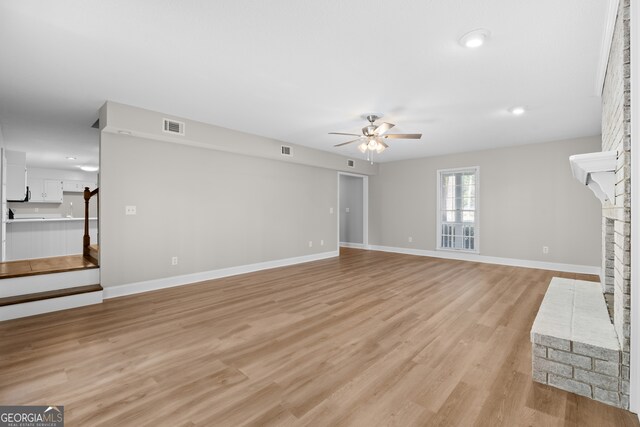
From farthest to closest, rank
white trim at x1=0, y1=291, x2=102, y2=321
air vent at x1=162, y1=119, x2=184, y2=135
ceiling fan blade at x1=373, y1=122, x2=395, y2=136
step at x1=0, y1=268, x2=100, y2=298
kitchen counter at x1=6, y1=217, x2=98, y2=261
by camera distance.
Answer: kitchen counter at x1=6, y1=217, x2=98, y2=261
air vent at x1=162, y1=119, x2=184, y2=135
ceiling fan blade at x1=373, y1=122, x2=395, y2=136
step at x1=0, y1=268, x2=100, y2=298
white trim at x1=0, y1=291, x2=102, y2=321

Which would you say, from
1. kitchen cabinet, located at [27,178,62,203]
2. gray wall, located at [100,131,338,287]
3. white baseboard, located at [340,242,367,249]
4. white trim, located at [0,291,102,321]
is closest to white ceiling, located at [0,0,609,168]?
gray wall, located at [100,131,338,287]

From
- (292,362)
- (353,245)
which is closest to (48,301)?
(292,362)

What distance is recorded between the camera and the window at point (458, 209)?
666 centimetres

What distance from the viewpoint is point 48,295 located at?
3.35 metres

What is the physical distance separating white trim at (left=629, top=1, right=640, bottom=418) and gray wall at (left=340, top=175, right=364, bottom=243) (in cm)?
700

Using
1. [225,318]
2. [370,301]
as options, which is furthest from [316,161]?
[225,318]

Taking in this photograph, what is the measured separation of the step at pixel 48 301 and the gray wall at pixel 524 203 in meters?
6.53

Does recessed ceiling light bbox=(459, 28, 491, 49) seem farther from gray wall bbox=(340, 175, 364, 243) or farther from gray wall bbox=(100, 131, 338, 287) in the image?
gray wall bbox=(340, 175, 364, 243)

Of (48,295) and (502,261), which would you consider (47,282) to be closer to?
(48,295)

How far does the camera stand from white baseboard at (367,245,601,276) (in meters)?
Result: 5.34

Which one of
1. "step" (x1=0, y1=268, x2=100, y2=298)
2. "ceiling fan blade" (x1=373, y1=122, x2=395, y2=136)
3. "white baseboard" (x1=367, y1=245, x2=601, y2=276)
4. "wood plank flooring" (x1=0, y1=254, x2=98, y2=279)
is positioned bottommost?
"white baseboard" (x1=367, y1=245, x2=601, y2=276)

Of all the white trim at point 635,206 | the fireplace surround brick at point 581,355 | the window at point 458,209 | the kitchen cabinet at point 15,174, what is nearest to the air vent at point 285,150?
the window at point 458,209

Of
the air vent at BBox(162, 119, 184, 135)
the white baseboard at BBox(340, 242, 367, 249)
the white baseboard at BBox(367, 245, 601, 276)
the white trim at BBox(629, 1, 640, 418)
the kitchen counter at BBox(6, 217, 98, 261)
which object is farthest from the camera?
the white baseboard at BBox(340, 242, 367, 249)

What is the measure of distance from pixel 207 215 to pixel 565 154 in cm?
665
